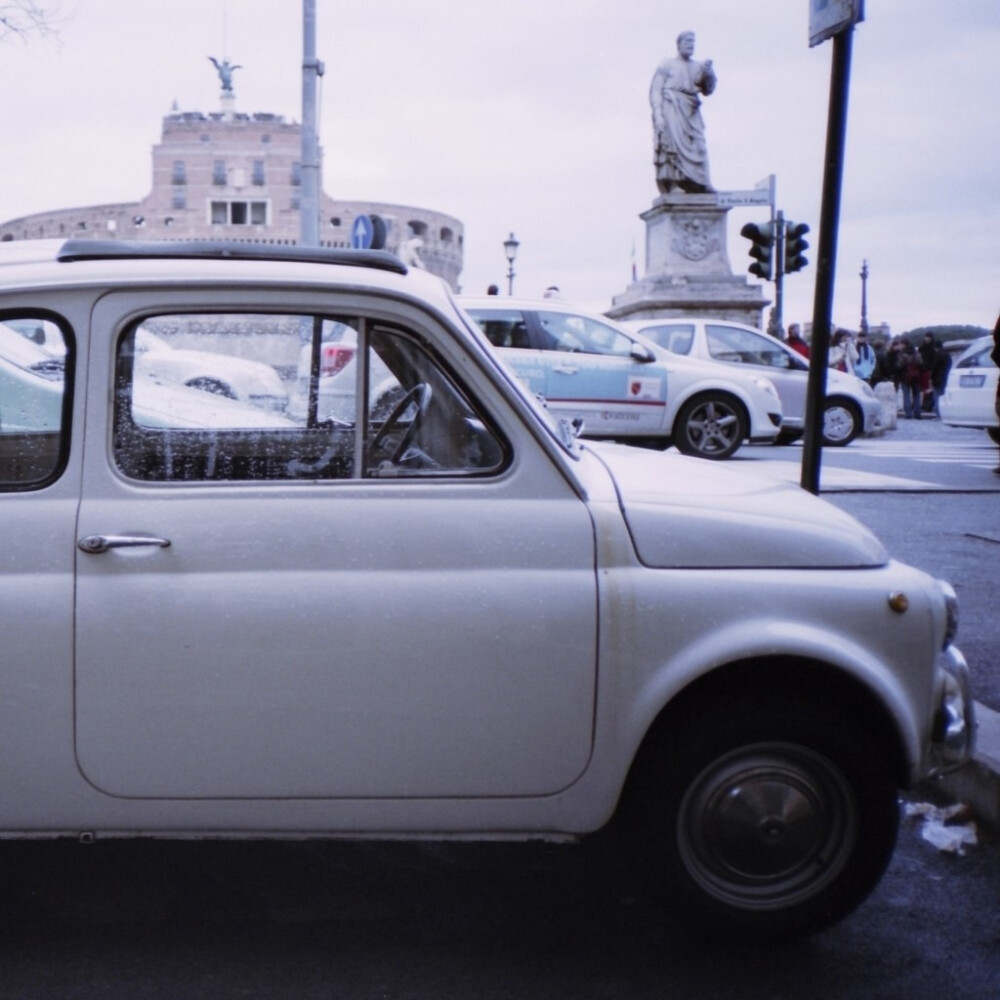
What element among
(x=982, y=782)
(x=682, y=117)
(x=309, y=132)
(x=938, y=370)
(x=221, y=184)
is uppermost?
(x=221, y=184)

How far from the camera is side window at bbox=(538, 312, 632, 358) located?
14695 millimetres

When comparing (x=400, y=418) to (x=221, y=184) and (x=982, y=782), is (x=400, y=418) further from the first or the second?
(x=221, y=184)

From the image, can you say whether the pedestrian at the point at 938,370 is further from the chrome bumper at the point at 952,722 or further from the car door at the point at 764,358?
the chrome bumper at the point at 952,722

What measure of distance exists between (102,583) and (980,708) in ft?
9.97

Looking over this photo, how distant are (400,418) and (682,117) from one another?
2771 cm

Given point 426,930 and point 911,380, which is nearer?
point 426,930

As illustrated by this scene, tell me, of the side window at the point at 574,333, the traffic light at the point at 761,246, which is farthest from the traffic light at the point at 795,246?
the side window at the point at 574,333

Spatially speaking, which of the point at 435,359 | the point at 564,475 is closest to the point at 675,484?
the point at 564,475

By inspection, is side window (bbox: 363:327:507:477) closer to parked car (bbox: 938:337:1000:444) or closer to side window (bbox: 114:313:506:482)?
side window (bbox: 114:313:506:482)

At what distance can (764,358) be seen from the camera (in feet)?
57.6

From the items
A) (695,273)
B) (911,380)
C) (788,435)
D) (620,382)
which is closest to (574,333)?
(620,382)

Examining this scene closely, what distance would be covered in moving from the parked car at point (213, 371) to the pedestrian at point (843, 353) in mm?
22237

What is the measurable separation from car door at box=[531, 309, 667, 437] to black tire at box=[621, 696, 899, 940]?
1155cm

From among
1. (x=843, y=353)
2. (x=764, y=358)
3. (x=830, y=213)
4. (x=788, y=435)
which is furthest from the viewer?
(x=843, y=353)
